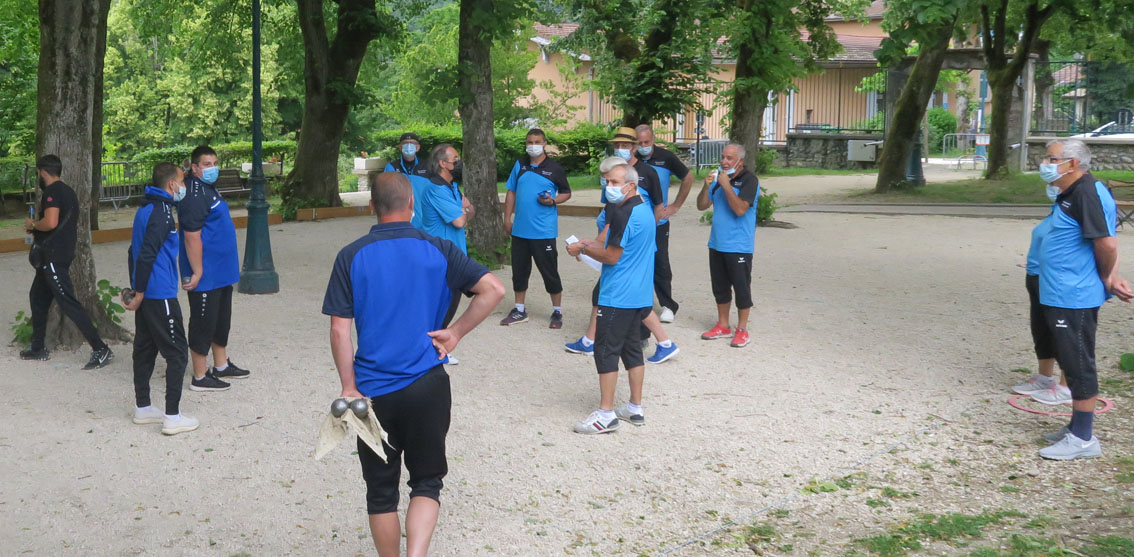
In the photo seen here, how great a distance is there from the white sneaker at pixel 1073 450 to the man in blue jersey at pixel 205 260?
17.3 ft

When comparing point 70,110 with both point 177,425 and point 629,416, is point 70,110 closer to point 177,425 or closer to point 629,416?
point 177,425

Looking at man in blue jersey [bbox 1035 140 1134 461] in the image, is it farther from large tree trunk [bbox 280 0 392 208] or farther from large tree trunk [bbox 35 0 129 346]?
large tree trunk [bbox 280 0 392 208]

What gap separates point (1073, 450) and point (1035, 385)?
1412 millimetres

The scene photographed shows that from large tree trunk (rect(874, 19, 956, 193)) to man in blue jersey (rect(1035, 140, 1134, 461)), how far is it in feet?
53.0

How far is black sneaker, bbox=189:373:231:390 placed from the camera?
299 inches

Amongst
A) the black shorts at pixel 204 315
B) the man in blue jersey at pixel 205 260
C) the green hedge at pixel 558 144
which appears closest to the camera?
the man in blue jersey at pixel 205 260

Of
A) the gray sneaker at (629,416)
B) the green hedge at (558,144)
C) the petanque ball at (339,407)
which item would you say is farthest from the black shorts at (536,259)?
the green hedge at (558,144)

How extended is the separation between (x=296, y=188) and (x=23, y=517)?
1527 cm

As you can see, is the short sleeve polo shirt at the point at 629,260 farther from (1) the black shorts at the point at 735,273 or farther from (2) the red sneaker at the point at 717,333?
(2) the red sneaker at the point at 717,333

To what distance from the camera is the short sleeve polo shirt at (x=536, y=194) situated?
30.5 ft

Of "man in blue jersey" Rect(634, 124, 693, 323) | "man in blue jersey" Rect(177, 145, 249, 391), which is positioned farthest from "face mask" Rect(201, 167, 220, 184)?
"man in blue jersey" Rect(634, 124, 693, 323)

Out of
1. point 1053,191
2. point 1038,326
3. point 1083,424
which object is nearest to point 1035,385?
point 1038,326

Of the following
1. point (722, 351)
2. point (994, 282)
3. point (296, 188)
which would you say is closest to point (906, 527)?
point (722, 351)

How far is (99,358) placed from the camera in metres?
8.38
